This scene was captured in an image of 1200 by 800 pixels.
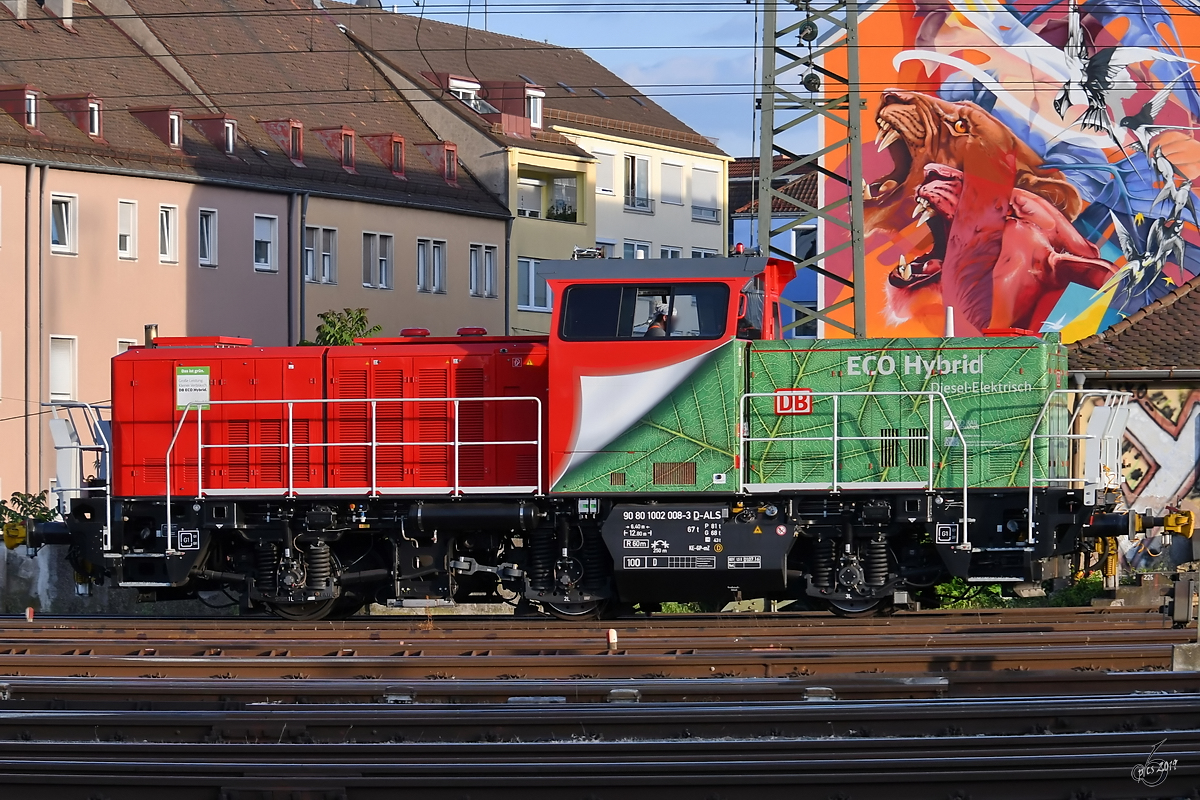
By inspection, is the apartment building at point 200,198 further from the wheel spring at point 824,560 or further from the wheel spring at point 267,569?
the wheel spring at point 824,560

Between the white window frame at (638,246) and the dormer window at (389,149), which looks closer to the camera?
the dormer window at (389,149)

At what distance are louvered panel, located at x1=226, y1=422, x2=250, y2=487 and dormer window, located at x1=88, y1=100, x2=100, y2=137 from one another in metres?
24.6

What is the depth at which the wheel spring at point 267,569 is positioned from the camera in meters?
16.6

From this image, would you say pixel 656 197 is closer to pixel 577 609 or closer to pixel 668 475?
pixel 577 609

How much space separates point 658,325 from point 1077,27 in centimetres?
2948

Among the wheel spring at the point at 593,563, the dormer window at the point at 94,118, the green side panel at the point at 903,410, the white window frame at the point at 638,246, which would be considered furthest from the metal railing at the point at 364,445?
the white window frame at the point at 638,246

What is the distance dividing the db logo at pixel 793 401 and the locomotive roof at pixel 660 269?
1224 millimetres

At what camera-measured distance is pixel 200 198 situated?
41.2 meters

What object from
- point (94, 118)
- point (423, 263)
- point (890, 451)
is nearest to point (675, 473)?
point (890, 451)

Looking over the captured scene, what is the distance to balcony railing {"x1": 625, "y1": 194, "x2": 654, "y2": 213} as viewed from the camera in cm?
5690

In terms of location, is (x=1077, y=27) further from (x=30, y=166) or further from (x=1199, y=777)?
(x=1199, y=777)

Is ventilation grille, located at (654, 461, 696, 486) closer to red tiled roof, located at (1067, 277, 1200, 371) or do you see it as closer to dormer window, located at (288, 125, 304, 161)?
red tiled roof, located at (1067, 277, 1200, 371)

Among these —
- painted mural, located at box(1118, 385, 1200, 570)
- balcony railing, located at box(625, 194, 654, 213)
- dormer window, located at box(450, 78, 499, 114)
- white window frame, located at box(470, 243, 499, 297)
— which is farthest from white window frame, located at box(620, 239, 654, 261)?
painted mural, located at box(1118, 385, 1200, 570)

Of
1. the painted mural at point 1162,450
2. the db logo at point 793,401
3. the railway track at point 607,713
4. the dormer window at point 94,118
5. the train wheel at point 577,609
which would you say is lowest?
the train wheel at point 577,609
